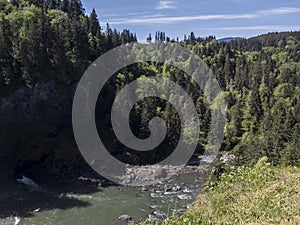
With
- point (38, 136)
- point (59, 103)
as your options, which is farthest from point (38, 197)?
point (59, 103)

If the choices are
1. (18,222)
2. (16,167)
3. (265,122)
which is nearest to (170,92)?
(265,122)

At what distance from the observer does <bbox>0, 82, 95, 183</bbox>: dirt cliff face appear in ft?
182

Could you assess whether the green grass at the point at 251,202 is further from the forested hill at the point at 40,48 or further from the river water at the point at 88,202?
the forested hill at the point at 40,48

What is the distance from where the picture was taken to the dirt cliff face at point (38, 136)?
182 feet

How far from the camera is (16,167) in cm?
5506

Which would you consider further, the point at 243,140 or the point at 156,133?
the point at 243,140

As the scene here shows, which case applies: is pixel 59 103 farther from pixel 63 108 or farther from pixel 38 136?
pixel 38 136

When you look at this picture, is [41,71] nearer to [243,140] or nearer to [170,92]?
[170,92]

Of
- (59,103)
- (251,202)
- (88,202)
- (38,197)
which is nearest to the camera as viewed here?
(251,202)

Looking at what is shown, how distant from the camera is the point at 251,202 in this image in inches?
440

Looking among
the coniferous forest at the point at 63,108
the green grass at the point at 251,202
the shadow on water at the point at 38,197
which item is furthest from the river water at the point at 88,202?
the green grass at the point at 251,202

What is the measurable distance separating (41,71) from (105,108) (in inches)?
581

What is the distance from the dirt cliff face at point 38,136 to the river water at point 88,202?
21.6ft

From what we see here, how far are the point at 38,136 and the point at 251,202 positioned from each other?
175 feet
